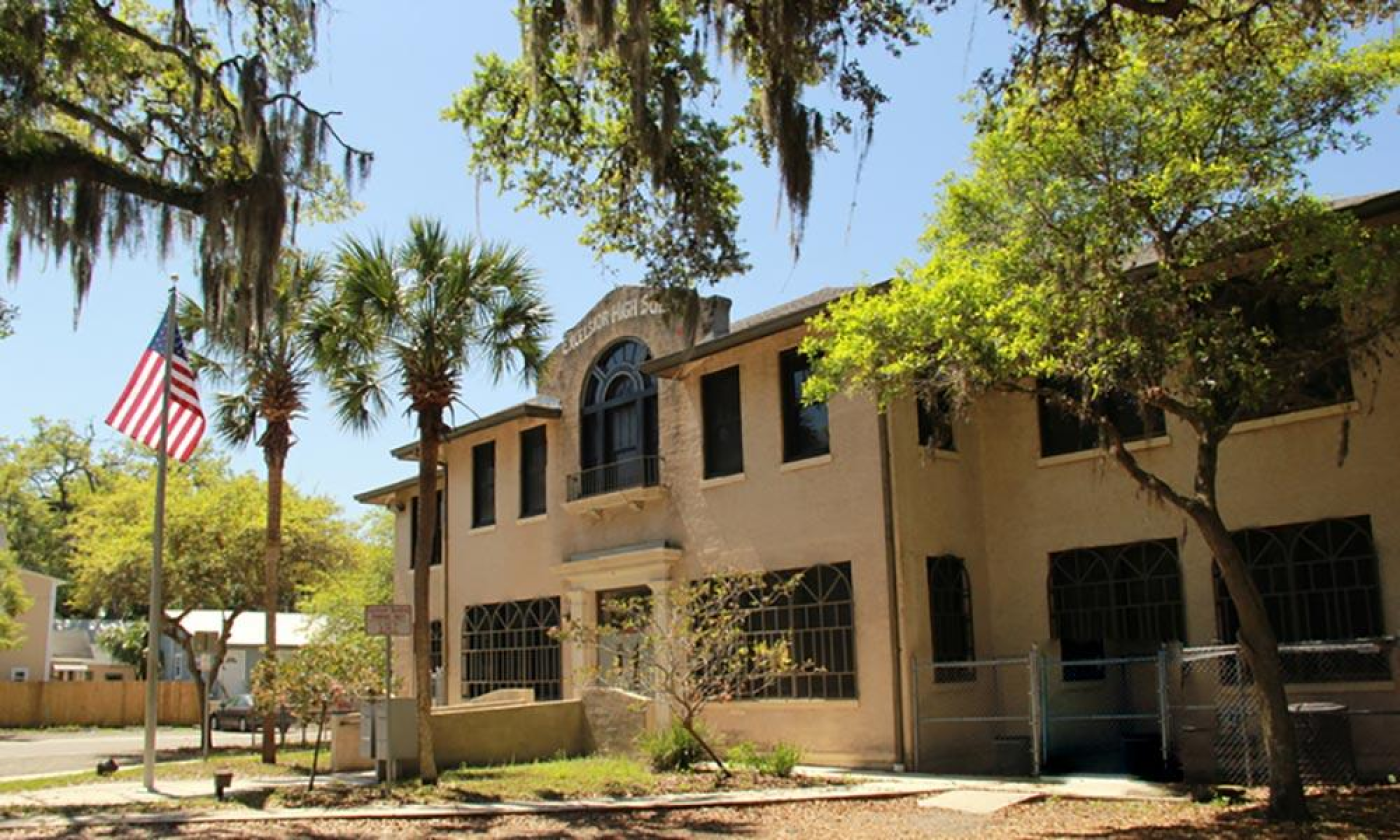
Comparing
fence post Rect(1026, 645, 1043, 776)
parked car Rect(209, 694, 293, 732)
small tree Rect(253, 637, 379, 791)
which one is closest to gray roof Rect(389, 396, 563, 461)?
small tree Rect(253, 637, 379, 791)

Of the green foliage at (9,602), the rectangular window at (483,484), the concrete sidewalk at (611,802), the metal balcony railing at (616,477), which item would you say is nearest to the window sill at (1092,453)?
the concrete sidewalk at (611,802)

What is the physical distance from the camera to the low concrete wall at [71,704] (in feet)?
146

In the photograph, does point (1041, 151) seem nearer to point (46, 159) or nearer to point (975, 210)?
point (975, 210)

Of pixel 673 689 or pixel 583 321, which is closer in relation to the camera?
pixel 673 689

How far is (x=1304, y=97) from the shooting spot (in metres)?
13.1

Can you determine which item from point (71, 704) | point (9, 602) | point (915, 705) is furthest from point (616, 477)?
point (71, 704)

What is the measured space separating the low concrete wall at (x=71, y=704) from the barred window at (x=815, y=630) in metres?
31.2

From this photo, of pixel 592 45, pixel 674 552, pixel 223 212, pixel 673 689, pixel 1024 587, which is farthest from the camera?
pixel 674 552

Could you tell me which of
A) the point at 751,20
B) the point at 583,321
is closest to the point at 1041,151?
the point at 751,20

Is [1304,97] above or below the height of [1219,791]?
above

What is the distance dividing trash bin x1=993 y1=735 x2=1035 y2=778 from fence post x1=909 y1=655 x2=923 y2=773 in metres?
1.22

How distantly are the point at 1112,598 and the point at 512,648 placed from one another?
12561mm

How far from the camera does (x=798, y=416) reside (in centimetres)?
2045

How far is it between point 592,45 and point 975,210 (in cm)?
516
